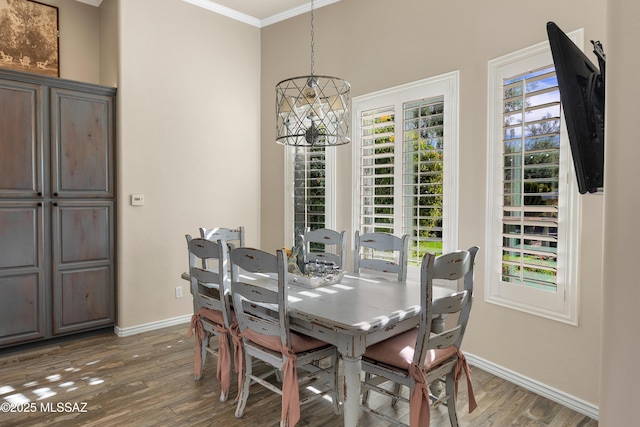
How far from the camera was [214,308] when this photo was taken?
254 centimetres

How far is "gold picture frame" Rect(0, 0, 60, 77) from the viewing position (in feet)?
11.8

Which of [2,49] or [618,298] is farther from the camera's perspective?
[2,49]

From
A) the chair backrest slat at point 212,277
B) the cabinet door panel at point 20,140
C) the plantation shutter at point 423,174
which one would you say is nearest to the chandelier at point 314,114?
the plantation shutter at point 423,174

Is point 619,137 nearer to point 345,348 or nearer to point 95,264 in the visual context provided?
point 345,348

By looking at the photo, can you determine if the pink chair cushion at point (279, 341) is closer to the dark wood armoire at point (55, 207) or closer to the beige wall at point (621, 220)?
the beige wall at point (621, 220)

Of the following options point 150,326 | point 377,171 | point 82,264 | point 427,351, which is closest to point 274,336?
point 427,351

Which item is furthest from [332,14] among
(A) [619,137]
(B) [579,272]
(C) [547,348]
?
(A) [619,137]

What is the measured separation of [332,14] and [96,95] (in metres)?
2.43

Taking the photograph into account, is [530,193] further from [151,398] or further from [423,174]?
[151,398]

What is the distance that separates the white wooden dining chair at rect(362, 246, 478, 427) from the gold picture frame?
4.06 meters

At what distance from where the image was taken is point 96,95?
362 centimetres

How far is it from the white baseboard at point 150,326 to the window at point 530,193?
9.98ft

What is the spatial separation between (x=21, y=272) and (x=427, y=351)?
132 inches

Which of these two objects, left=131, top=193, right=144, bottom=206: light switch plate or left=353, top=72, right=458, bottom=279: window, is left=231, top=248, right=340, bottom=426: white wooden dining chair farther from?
left=131, top=193, right=144, bottom=206: light switch plate
